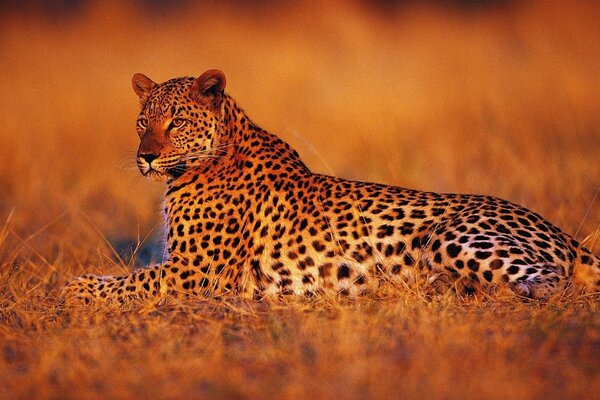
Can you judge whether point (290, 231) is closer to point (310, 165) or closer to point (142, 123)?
point (142, 123)

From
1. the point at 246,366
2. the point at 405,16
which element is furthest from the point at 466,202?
the point at 405,16

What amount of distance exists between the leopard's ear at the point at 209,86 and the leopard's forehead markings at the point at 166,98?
4.0 inches

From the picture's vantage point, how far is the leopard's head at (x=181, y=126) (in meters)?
9.45

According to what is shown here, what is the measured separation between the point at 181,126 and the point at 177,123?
0.05m

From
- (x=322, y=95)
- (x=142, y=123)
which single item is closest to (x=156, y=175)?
(x=142, y=123)

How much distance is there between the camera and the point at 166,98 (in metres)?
9.70

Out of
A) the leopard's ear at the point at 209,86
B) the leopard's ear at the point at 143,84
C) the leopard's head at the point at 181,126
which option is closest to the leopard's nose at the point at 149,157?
the leopard's head at the point at 181,126

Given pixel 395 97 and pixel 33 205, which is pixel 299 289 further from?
pixel 395 97

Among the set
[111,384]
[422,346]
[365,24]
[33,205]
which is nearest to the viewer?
[111,384]

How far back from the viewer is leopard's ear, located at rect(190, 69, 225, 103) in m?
9.64

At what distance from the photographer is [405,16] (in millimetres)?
27312

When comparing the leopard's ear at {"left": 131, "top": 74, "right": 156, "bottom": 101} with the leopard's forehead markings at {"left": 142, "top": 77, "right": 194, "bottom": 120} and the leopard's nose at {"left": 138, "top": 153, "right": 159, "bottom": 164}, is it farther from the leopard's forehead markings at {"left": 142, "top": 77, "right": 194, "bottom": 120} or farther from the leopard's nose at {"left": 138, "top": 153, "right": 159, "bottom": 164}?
the leopard's nose at {"left": 138, "top": 153, "right": 159, "bottom": 164}

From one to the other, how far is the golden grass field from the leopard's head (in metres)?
1.04

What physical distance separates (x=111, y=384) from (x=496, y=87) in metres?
15.5
